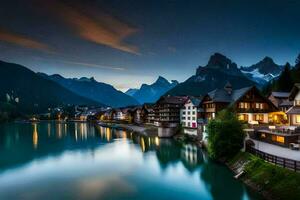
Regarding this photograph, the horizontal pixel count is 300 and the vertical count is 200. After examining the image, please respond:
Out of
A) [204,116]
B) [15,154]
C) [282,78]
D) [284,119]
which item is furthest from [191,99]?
[15,154]

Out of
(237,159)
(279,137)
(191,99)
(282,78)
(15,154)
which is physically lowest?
(15,154)

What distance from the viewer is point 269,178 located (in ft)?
83.0

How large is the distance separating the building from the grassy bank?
44530 mm

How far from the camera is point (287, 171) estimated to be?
23.9 metres

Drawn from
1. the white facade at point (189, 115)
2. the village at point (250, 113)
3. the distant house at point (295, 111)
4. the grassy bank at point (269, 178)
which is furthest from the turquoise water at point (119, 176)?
the white facade at point (189, 115)

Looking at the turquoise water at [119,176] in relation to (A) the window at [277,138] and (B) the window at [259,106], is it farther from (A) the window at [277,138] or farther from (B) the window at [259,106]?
(B) the window at [259,106]

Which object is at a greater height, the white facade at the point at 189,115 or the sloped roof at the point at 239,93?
the sloped roof at the point at 239,93

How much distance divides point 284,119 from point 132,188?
4750cm

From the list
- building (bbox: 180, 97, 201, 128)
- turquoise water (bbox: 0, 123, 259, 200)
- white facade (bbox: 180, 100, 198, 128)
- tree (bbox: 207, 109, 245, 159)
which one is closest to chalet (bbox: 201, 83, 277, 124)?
building (bbox: 180, 97, 201, 128)

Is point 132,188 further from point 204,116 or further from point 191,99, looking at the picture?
point 191,99

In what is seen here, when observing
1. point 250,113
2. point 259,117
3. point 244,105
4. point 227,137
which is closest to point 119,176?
point 227,137

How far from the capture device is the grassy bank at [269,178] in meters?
21.5

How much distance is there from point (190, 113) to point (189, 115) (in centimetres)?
114

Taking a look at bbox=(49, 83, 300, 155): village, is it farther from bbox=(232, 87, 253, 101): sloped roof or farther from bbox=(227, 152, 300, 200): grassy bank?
bbox=(227, 152, 300, 200): grassy bank
